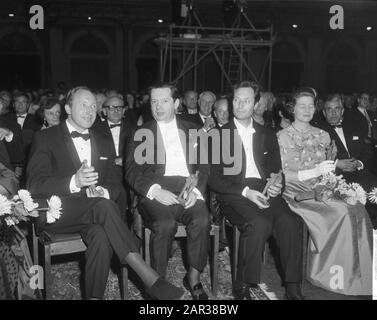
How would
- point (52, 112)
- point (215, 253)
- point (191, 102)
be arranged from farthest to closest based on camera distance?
1. point (191, 102)
2. point (52, 112)
3. point (215, 253)

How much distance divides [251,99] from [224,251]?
1.68m

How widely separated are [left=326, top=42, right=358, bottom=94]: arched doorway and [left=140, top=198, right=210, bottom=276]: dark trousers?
17307 millimetres

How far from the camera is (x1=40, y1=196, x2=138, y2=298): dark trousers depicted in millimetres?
2949

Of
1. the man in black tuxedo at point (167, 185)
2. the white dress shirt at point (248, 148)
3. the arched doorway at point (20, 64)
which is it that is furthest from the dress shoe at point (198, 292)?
the arched doorway at point (20, 64)

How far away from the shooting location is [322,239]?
3494 millimetres

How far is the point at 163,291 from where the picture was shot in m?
2.90

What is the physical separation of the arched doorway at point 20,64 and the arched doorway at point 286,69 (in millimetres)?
9655

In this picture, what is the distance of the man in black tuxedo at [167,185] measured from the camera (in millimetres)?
3213

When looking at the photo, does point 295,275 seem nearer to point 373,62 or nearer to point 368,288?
point 368,288

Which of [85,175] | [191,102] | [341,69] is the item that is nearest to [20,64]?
[191,102]

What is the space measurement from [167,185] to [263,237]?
89cm

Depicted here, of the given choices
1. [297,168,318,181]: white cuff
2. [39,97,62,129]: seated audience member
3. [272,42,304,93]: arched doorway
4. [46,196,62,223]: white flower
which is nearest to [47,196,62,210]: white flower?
[46,196,62,223]: white flower

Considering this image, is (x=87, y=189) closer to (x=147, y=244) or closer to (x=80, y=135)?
(x=80, y=135)

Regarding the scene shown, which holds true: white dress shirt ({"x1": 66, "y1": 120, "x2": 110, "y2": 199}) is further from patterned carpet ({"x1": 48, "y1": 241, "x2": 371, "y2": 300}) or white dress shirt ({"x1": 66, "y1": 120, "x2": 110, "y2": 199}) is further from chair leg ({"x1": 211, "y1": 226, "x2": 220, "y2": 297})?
chair leg ({"x1": 211, "y1": 226, "x2": 220, "y2": 297})
